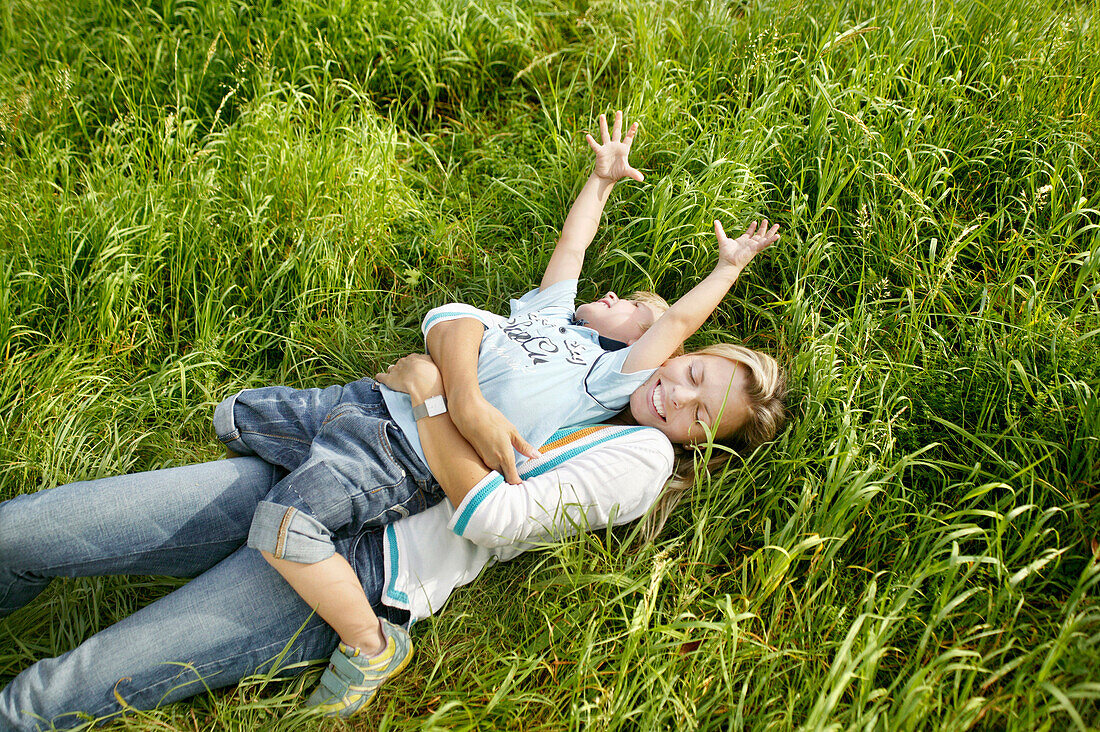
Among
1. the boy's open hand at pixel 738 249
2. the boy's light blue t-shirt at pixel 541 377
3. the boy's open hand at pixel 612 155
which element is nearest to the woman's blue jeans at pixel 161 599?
the boy's light blue t-shirt at pixel 541 377

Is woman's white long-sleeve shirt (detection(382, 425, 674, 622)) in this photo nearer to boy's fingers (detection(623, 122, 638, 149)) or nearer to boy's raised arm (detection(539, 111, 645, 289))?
boy's raised arm (detection(539, 111, 645, 289))

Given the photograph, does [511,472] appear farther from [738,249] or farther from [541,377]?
[738,249]

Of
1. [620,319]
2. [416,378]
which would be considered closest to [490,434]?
[416,378]

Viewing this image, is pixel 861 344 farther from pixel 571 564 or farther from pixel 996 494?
pixel 571 564

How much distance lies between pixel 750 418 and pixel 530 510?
2.93ft

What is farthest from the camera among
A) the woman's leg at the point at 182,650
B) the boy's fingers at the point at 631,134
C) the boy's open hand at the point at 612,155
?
the boy's open hand at the point at 612,155

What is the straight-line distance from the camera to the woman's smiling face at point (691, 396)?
2393mm

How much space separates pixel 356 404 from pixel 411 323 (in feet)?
3.16

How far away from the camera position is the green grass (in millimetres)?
2082

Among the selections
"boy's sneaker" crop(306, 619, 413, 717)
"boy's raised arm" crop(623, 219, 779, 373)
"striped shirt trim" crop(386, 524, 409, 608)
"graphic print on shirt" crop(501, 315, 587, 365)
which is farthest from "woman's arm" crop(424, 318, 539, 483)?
"boy's sneaker" crop(306, 619, 413, 717)

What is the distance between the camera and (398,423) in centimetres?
236

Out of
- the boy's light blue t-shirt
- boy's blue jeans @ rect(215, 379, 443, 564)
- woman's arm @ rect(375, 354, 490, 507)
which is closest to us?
boy's blue jeans @ rect(215, 379, 443, 564)

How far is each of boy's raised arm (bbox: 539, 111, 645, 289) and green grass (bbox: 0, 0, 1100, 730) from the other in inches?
8.3

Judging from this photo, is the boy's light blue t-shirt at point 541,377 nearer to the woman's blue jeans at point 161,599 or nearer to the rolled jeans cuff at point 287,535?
the rolled jeans cuff at point 287,535
